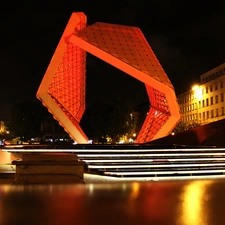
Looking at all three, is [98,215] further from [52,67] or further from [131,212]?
[52,67]

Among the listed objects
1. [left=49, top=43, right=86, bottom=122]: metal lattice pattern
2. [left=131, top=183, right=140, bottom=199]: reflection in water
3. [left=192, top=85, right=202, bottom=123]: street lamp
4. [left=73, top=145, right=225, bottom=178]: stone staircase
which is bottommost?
[left=131, top=183, right=140, bottom=199]: reflection in water

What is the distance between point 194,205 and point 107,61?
1880cm

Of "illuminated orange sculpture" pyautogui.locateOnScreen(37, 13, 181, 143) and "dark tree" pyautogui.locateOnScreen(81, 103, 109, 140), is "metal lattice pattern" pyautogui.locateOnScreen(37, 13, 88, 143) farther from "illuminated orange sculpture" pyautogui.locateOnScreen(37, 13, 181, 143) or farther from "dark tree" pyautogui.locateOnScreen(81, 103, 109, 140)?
"dark tree" pyautogui.locateOnScreen(81, 103, 109, 140)

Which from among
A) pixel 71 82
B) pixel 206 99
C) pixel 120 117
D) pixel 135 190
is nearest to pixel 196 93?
pixel 206 99

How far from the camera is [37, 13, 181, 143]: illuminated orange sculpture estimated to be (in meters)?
28.8

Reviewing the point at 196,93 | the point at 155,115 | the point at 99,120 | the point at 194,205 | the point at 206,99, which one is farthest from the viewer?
the point at 196,93

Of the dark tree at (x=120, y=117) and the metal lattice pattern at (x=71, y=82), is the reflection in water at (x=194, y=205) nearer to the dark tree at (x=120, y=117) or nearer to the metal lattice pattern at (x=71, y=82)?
the metal lattice pattern at (x=71, y=82)

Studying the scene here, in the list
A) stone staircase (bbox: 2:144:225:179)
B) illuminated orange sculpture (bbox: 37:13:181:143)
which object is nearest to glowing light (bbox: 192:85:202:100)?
illuminated orange sculpture (bbox: 37:13:181:143)

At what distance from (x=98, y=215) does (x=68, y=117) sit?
2280cm

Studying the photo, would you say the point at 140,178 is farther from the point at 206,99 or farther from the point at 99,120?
the point at 206,99

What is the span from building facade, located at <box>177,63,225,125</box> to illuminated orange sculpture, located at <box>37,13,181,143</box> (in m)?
50.3

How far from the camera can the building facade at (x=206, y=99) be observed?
82.6 m

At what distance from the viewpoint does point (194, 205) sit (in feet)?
37.9

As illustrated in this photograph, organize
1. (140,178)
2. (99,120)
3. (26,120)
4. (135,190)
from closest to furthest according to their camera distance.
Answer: (135,190), (140,178), (99,120), (26,120)
